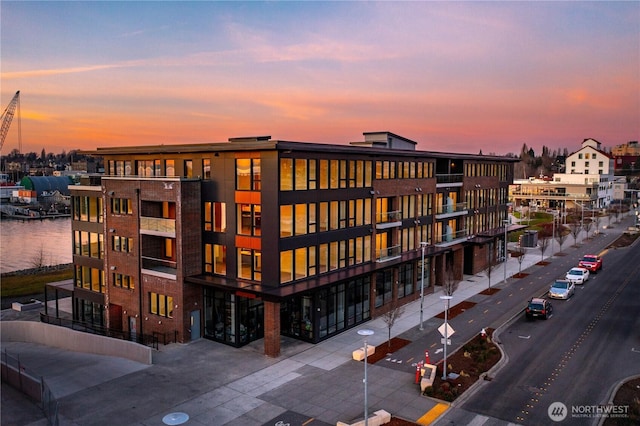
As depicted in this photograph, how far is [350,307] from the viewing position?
118 feet

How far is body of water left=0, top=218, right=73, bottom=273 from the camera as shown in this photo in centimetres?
7881

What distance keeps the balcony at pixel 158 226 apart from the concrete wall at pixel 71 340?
7209mm

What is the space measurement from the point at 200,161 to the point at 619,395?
27276mm

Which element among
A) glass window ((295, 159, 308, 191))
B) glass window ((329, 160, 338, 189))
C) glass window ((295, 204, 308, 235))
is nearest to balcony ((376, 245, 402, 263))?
glass window ((329, 160, 338, 189))

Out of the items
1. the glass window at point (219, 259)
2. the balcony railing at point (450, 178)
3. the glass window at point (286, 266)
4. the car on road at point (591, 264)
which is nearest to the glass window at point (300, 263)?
the glass window at point (286, 266)

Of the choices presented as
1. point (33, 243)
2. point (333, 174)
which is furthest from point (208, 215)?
point (33, 243)

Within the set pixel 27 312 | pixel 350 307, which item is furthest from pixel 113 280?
pixel 350 307

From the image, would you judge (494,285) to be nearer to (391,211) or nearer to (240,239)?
(391,211)

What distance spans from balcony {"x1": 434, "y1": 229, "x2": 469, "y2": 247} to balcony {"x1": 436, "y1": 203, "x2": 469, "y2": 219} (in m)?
1.86

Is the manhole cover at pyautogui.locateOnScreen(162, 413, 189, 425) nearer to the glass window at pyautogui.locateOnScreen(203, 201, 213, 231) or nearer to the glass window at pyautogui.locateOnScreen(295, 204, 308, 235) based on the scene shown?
the glass window at pyautogui.locateOnScreen(295, 204, 308, 235)

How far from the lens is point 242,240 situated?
1270 inches

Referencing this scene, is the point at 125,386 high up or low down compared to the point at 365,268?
down

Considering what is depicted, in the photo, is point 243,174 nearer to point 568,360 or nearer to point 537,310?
point 568,360

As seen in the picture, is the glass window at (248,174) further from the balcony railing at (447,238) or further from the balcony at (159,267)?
the balcony railing at (447,238)
